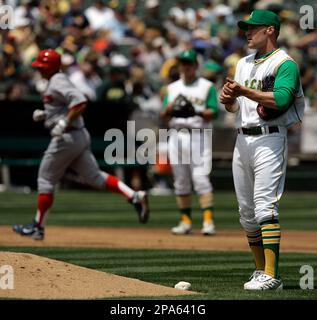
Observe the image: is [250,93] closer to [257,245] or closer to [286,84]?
[286,84]

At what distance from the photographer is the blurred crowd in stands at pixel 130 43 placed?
80.7 feet

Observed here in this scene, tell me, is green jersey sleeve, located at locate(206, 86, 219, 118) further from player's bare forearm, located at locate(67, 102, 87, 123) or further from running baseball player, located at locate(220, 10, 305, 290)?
running baseball player, located at locate(220, 10, 305, 290)

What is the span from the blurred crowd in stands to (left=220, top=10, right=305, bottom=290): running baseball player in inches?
569

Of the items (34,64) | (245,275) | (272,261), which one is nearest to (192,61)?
(34,64)

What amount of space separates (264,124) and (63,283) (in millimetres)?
2064

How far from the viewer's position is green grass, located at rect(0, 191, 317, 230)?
1686 cm

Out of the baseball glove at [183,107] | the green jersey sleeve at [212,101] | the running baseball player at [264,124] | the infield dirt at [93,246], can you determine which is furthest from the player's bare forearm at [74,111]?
the running baseball player at [264,124]

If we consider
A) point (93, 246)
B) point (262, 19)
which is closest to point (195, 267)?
point (93, 246)

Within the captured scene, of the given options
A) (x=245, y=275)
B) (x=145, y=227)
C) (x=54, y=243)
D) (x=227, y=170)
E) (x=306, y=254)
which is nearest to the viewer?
(x=245, y=275)

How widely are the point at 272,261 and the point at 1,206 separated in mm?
11860

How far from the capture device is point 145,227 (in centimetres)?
1596

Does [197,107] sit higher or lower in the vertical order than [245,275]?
higher

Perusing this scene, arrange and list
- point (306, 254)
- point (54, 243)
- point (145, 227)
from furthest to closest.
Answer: point (145, 227) < point (54, 243) < point (306, 254)
